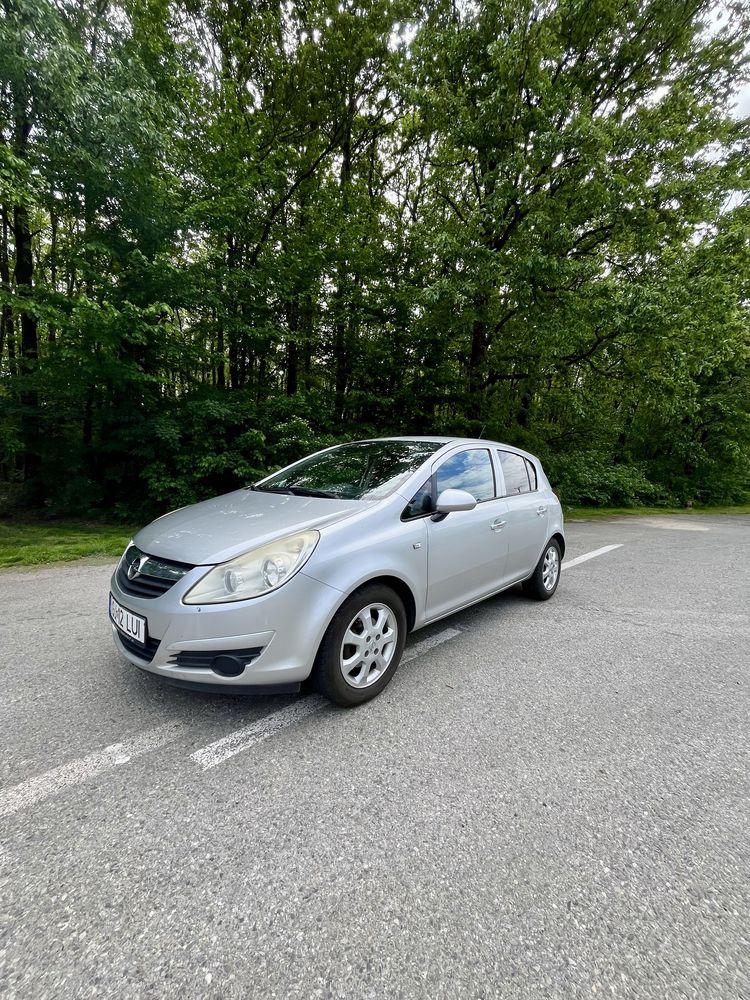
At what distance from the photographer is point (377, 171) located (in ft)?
43.3

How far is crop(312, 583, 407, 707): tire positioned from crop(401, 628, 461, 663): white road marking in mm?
446

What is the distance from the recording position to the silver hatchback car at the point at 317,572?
2.14 meters

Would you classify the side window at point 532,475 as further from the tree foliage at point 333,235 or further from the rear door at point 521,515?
the tree foliage at point 333,235

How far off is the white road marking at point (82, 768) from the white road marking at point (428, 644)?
4.85ft

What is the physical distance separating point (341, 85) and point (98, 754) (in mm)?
14215

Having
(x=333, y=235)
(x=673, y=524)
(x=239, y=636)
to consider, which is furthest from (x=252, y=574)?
(x=673, y=524)

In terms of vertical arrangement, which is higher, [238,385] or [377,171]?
[377,171]

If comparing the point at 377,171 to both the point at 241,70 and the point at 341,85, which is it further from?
the point at 241,70

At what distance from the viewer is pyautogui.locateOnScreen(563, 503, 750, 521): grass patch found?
11195 millimetres

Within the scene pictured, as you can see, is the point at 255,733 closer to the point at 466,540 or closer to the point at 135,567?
the point at 135,567

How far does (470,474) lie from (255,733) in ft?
7.51

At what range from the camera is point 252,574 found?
2213 mm

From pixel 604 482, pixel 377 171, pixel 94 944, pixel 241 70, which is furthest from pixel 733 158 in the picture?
pixel 94 944

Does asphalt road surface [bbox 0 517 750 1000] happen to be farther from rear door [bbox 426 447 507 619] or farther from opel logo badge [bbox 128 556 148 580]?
opel logo badge [bbox 128 556 148 580]
